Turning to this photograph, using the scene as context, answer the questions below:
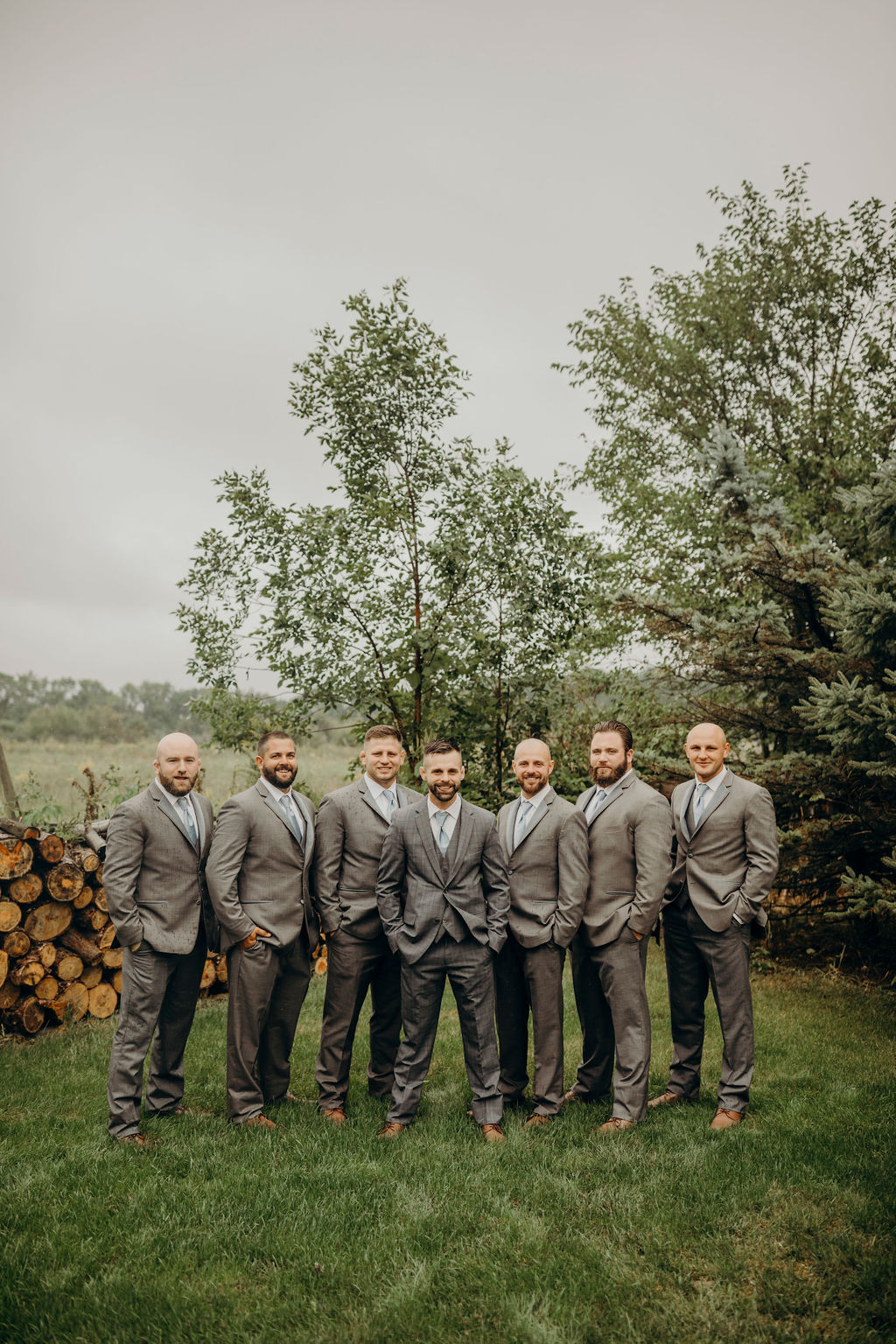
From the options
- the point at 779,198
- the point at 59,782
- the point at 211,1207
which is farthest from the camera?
the point at 59,782

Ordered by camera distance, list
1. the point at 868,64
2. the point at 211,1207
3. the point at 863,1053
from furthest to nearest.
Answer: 1. the point at 868,64
2. the point at 863,1053
3. the point at 211,1207

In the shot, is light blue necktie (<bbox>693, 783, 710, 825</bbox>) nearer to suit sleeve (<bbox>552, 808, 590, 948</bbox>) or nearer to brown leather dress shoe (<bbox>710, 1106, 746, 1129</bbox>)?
suit sleeve (<bbox>552, 808, 590, 948</bbox>)

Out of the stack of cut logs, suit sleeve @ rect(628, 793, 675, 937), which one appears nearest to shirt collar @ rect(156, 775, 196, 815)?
the stack of cut logs

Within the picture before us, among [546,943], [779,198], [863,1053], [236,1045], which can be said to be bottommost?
[863,1053]

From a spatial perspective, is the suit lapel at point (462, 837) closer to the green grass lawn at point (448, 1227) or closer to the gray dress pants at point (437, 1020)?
the gray dress pants at point (437, 1020)

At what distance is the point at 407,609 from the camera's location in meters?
8.67

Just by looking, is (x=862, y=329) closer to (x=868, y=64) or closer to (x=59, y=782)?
(x=868, y=64)

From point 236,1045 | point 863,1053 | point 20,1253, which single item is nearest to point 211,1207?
point 20,1253

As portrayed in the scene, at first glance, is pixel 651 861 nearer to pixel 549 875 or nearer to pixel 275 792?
pixel 549 875

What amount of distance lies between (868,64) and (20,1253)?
17.7 meters

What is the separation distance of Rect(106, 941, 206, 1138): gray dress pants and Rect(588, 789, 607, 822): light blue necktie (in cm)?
249

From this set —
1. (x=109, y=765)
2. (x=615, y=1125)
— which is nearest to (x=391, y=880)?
(x=615, y=1125)

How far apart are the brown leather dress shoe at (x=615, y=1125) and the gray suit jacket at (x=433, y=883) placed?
1.16m

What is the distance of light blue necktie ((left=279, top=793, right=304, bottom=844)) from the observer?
5.26 metres
